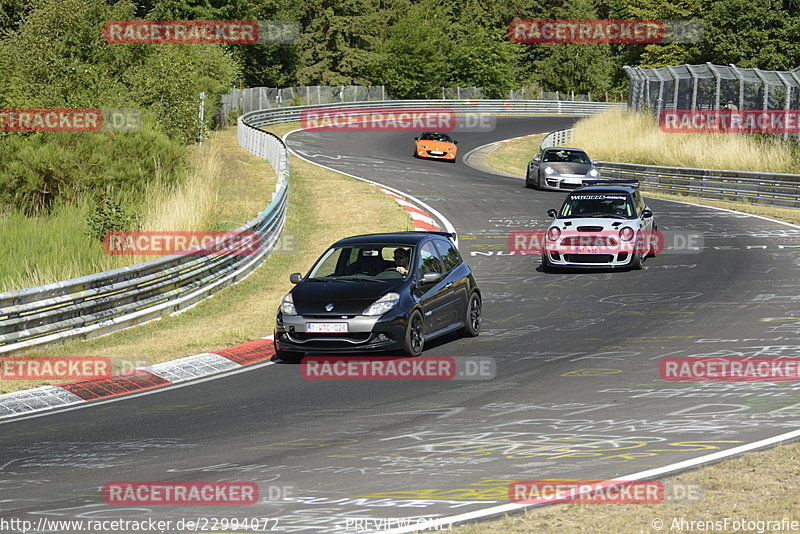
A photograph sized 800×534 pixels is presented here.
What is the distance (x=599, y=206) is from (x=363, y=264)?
8879mm

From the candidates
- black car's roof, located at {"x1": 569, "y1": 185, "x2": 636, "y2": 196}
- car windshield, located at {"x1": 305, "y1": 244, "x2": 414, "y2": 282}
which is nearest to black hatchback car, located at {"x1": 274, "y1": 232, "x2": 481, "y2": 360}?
car windshield, located at {"x1": 305, "y1": 244, "x2": 414, "y2": 282}

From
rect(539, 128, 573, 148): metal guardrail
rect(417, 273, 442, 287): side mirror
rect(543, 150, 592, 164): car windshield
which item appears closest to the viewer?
rect(417, 273, 442, 287): side mirror

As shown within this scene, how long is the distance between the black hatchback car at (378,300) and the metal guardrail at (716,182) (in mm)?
21037

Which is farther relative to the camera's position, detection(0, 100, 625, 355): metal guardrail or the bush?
the bush

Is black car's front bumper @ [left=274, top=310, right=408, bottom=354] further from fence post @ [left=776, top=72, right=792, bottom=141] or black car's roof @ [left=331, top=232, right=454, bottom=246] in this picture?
fence post @ [left=776, top=72, right=792, bottom=141]

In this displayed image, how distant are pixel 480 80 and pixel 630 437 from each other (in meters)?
88.2

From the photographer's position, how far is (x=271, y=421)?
34.6ft

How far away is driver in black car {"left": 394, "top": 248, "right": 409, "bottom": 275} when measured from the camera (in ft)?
46.5

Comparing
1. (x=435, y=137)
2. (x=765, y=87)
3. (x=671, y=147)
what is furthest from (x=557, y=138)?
(x=765, y=87)

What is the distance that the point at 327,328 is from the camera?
43.5ft

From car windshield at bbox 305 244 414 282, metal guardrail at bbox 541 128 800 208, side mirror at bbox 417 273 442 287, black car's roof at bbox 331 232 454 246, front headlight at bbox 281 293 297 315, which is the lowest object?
metal guardrail at bbox 541 128 800 208

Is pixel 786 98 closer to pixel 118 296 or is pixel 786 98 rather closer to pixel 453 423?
pixel 118 296

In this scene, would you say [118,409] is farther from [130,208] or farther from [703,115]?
[703,115]

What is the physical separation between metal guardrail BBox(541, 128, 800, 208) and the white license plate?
76.6 ft
